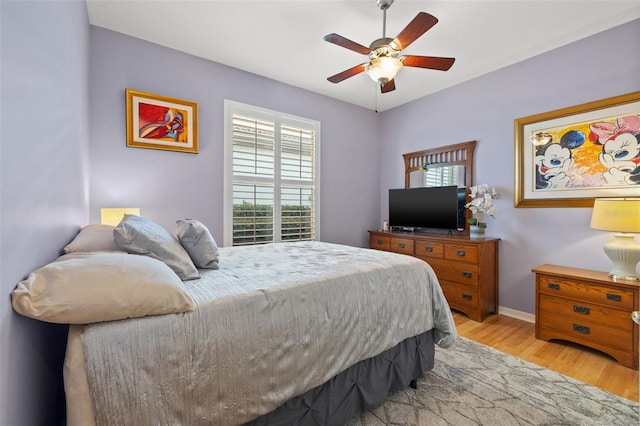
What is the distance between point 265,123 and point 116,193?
5.99ft

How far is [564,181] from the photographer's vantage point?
2.87 m

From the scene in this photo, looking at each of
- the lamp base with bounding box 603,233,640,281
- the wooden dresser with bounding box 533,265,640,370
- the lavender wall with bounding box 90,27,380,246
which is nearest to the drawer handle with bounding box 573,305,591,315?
the wooden dresser with bounding box 533,265,640,370

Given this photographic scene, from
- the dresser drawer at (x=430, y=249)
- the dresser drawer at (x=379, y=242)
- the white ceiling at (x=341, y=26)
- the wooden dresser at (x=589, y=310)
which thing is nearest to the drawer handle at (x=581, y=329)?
the wooden dresser at (x=589, y=310)

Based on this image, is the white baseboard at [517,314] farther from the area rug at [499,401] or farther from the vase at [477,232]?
the area rug at [499,401]

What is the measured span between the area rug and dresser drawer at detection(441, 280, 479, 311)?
93cm

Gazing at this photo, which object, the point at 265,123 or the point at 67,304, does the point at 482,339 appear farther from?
the point at 265,123

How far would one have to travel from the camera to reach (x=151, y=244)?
54.2 inches

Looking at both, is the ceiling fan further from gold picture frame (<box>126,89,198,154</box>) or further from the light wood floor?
the light wood floor

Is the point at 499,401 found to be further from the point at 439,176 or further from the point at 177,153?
the point at 177,153

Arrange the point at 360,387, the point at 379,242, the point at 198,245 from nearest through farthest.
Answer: the point at 360,387, the point at 198,245, the point at 379,242

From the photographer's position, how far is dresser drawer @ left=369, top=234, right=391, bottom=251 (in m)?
4.07

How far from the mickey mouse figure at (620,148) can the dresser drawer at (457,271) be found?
144 cm

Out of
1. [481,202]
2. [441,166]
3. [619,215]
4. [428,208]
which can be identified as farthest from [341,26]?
[619,215]

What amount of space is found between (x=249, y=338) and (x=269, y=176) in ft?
8.94
